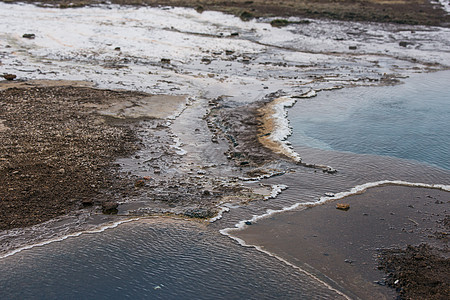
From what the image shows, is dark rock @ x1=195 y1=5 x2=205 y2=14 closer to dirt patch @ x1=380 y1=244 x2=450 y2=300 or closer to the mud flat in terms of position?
the mud flat

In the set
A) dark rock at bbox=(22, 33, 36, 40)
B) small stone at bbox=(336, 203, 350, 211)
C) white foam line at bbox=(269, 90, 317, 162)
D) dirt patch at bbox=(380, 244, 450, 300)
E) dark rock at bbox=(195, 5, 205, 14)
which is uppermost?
dark rock at bbox=(195, 5, 205, 14)

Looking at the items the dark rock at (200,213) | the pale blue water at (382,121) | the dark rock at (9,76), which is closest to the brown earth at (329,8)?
the pale blue water at (382,121)

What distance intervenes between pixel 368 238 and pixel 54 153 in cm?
822

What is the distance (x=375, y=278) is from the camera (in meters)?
7.85

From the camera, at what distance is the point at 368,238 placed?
9047 millimetres

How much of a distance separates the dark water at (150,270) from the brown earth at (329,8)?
33.2 m

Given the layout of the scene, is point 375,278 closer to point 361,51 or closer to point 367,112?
point 367,112

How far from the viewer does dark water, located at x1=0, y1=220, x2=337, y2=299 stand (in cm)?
741

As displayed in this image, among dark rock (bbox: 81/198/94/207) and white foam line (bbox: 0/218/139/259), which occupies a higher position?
dark rock (bbox: 81/198/94/207)

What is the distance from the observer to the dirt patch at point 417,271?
24.4 ft

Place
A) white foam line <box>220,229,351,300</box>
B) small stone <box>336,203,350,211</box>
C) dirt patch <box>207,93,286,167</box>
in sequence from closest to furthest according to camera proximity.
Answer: white foam line <box>220,229,351,300</box> → small stone <box>336,203,350,211</box> → dirt patch <box>207,93,286,167</box>

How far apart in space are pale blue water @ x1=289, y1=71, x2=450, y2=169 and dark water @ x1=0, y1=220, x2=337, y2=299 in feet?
21.0

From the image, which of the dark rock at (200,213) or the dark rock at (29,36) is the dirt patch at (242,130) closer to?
the dark rock at (200,213)

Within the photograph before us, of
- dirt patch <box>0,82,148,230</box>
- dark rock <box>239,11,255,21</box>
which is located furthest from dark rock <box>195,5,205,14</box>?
dirt patch <box>0,82,148,230</box>
